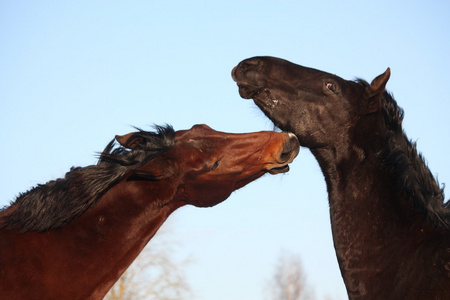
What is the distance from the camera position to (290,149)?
5578mm

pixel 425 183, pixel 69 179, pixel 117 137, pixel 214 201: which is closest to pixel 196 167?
pixel 214 201

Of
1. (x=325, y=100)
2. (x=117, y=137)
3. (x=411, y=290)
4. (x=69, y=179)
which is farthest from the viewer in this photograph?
(x=325, y=100)

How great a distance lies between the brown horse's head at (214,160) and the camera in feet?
17.6

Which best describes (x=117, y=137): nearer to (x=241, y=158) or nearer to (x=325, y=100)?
(x=241, y=158)

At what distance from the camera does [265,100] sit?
19.5 feet

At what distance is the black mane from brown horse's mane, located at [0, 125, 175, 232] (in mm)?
1970

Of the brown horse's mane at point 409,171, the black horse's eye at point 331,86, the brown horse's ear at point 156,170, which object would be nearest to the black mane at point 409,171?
the brown horse's mane at point 409,171

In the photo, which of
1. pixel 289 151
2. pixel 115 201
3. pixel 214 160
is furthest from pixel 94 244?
pixel 289 151

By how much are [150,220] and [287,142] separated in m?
1.43

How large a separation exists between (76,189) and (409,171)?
283cm

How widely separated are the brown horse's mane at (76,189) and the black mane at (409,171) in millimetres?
1970

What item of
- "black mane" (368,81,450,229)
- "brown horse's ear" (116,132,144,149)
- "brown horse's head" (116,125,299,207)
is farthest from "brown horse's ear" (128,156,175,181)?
"black mane" (368,81,450,229)

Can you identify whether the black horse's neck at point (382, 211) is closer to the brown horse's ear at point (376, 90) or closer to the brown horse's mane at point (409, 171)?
the brown horse's mane at point (409, 171)

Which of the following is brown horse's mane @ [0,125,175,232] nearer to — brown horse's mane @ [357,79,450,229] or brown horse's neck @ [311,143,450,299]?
brown horse's neck @ [311,143,450,299]
